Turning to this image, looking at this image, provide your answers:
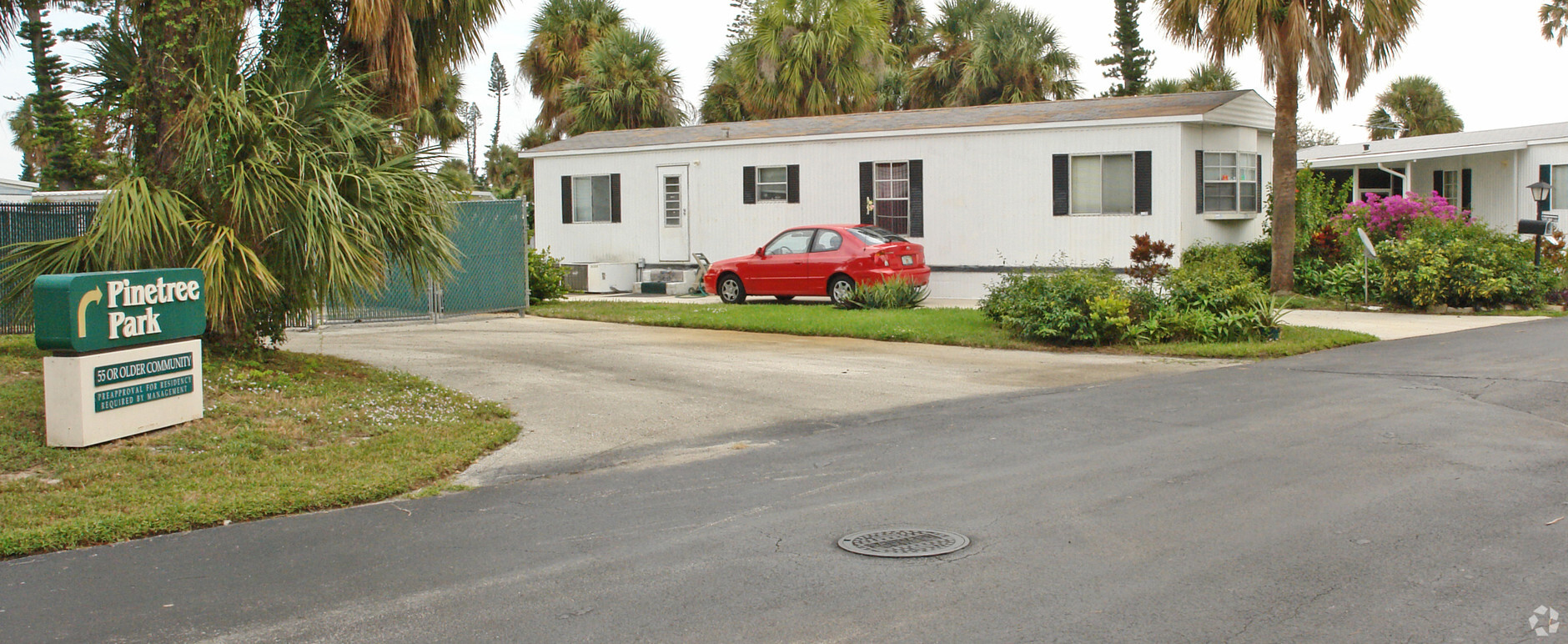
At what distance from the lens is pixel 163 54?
10.7 m

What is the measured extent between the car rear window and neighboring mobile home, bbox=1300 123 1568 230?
891 cm

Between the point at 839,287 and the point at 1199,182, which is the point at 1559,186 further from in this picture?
the point at 839,287

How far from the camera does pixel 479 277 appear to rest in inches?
733

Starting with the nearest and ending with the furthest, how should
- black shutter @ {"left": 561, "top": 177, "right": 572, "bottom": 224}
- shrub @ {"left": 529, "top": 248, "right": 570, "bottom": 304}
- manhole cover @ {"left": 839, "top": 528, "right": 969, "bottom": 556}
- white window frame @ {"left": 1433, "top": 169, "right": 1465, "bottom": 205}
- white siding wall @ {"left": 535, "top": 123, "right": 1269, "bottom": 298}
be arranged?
manhole cover @ {"left": 839, "top": 528, "right": 969, "bottom": 556}, white siding wall @ {"left": 535, "top": 123, "right": 1269, "bottom": 298}, shrub @ {"left": 529, "top": 248, "right": 570, "bottom": 304}, black shutter @ {"left": 561, "top": 177, "right": 572, "bottom": 224}, white window frame @ {"left": 1433, "top": 169, "right": 1465, "bottom": 205}

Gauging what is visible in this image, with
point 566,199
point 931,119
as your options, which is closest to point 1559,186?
point 931,119

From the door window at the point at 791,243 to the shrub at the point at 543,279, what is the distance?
149 inches

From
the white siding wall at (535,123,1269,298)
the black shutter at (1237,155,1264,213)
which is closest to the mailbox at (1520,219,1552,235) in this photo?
the black shutter at (1237,155,1264,213)

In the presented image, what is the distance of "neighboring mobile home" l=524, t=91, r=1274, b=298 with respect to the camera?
20.1 metres

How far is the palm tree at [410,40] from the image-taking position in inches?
447

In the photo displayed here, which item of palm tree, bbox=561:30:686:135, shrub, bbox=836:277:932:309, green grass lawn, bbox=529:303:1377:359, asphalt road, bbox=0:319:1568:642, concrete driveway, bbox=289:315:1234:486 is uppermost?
palm tree, bbox=561:30:686:135

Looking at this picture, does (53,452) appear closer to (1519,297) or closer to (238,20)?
(238,20)

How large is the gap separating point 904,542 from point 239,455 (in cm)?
485

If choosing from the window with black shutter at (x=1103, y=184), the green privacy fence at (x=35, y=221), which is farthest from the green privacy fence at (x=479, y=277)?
the window with black shutter at (x=1103, y=184)

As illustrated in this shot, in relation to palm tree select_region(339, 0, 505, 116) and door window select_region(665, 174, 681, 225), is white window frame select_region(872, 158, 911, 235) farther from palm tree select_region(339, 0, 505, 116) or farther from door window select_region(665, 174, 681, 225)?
palm tree select_region(339, 0, 505, 116)
